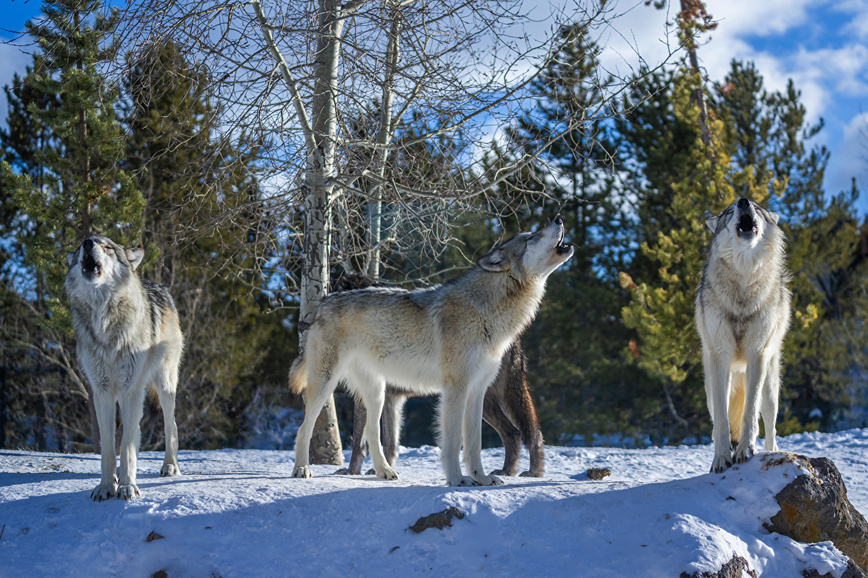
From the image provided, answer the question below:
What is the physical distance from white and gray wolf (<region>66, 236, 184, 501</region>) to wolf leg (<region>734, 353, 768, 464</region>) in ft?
13.4

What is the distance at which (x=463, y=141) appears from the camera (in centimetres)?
912

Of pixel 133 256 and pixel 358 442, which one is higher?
pixel 133 256

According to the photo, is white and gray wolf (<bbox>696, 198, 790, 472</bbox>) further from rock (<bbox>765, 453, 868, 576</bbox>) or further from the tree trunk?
the tree trunk

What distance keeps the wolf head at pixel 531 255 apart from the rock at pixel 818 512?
2080mm

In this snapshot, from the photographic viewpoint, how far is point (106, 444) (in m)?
5.13

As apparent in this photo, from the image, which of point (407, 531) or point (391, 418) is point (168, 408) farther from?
point (407, 531)

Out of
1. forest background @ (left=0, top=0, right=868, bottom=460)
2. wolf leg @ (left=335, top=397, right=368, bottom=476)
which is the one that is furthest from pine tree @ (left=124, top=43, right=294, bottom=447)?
wolf leg @ (left=335, top=397, right=368, bottom=476)

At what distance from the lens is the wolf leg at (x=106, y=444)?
5023mm

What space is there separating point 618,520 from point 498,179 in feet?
15.2

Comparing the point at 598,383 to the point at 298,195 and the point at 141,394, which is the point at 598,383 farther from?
the point at 141,394

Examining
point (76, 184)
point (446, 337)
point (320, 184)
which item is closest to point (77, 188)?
point (76, 184)

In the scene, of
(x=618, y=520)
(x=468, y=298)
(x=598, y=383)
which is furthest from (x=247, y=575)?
(x=598, y=383)

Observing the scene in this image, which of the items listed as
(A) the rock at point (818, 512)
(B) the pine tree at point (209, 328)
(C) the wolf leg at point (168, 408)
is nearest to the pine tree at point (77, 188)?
(B) the pine tree at point (209, 328)

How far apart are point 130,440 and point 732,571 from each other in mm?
3970
